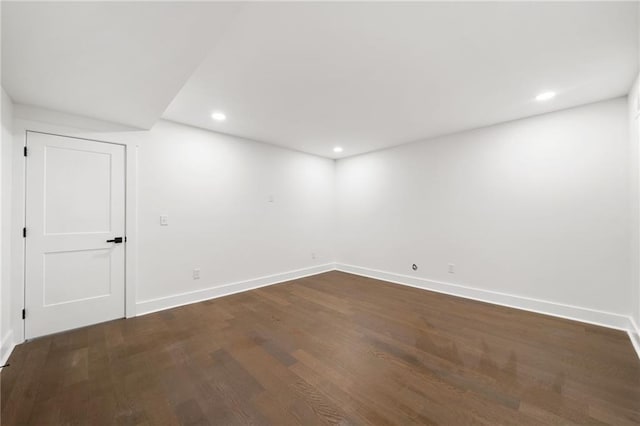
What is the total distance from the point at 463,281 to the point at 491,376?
2.14 meters

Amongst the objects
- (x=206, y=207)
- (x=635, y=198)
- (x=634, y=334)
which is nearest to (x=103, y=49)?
(x=206, y=207)

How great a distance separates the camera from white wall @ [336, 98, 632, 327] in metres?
2.80

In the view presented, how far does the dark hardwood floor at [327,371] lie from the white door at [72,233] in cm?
27

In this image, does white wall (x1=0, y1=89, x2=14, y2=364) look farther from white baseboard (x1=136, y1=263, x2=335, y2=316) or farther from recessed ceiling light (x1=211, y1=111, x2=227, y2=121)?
recessed ceiling light (x1=211, y1=111, x2=227, y2=121)

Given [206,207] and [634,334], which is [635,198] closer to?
[634,334]

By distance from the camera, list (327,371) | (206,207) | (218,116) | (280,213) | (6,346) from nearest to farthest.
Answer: (327,371) → (6,346) → (218,116) → (206,207) → (280,213)

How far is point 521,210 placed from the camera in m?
3.32

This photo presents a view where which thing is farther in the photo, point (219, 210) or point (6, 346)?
point (219, 210)

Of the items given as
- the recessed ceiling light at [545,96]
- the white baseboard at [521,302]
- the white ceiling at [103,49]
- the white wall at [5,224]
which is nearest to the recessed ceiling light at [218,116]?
the white ceiling at [103,49]

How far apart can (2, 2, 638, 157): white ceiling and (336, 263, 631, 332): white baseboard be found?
243 centimetres

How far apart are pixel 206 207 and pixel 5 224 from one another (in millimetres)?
1892

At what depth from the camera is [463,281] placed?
3.83m

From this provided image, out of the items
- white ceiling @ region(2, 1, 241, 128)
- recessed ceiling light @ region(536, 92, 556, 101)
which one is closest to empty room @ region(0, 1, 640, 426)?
white ceiling @ region(2, 1, 241, 128)

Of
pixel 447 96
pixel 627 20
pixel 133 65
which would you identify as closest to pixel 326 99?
pixel 447 96
